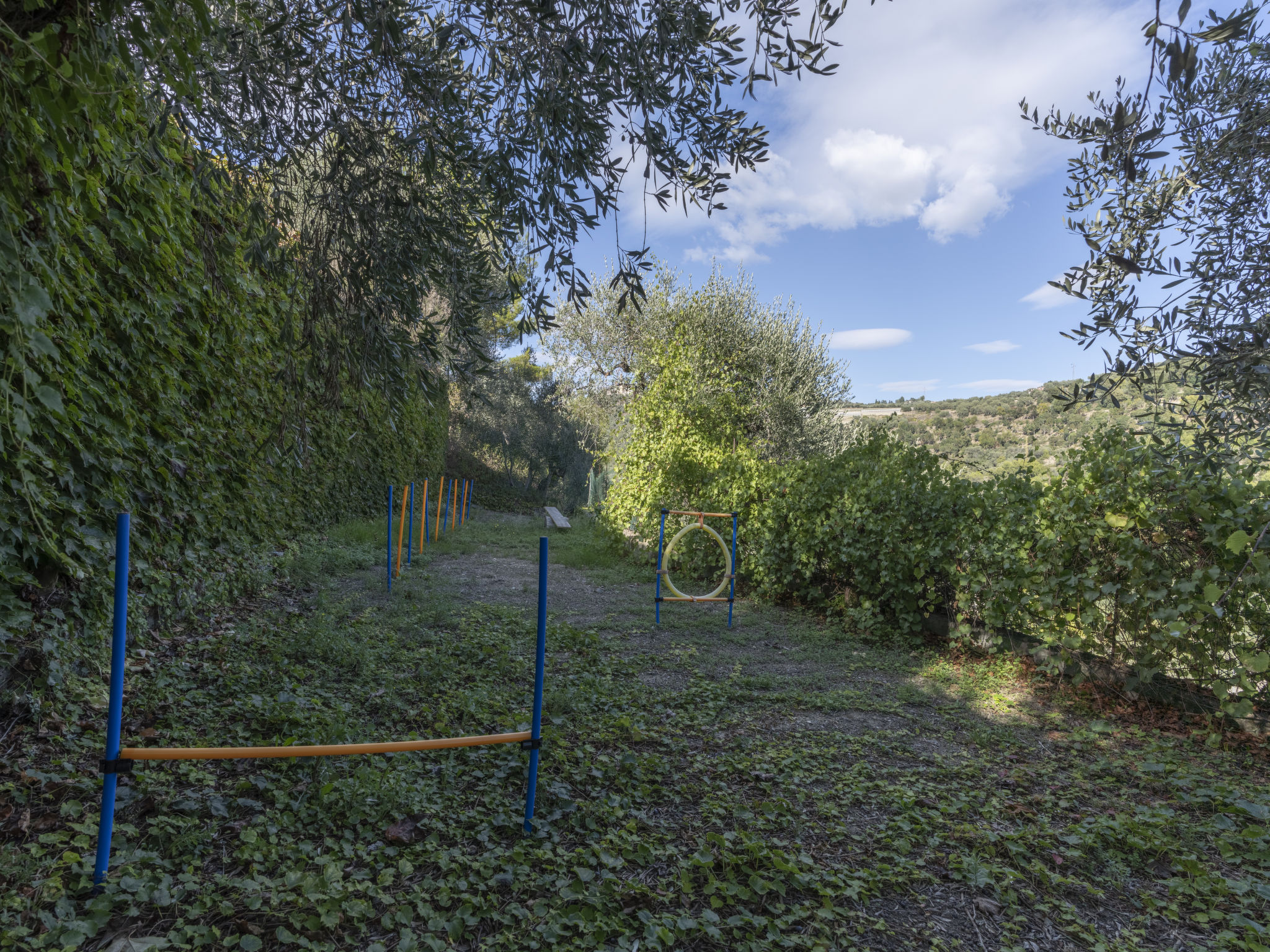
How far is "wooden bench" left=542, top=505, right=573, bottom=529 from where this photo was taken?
15125 millimetres

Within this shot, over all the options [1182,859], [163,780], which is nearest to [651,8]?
[163,780]

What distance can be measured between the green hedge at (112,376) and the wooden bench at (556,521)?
9.37 m

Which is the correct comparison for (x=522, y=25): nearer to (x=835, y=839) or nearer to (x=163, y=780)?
(x=163, y=780)

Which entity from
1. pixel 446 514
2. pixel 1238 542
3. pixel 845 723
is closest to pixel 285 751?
pixel 845 723

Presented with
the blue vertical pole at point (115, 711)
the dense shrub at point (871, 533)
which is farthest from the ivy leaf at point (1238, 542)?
the blue vertical pole at point (115, 711)

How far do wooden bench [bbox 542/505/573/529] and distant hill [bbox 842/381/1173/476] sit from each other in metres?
7.13

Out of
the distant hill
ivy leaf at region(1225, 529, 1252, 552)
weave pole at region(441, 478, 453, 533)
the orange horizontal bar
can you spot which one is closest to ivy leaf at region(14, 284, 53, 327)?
the orange horizontal bar

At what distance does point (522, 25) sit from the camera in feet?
9.95

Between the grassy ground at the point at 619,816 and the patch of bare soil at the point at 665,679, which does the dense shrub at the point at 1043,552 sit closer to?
the grassy ground at the point at 619,816

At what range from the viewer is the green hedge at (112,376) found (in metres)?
2.11

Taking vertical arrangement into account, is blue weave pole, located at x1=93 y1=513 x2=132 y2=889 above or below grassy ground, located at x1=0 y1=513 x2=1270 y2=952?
above

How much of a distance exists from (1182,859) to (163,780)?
13.5 ft

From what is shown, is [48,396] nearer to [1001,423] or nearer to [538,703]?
[538,703]

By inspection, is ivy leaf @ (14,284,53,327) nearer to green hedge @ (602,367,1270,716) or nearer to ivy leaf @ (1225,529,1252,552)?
green hedge @ (602,367,1270,716)
